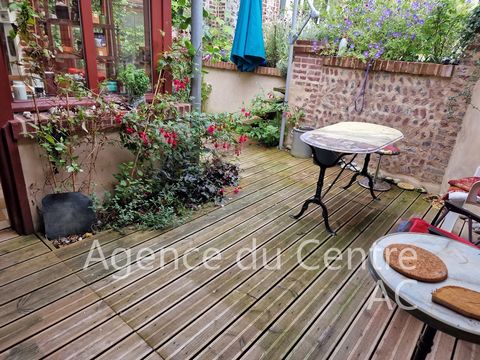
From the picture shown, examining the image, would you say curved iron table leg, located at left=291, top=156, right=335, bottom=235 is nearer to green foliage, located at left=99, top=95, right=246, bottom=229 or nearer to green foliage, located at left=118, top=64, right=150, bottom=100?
green foliage, located at left=99, top=95, right=246, bottom=229

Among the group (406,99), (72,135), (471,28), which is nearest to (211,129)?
(72,135)

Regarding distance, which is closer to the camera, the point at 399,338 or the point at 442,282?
the point at 442,282

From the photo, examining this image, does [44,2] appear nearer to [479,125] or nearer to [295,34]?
[295,34]

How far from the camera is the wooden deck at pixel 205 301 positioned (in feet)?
4.91

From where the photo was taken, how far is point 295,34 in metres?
4.10

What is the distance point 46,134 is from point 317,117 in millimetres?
3320

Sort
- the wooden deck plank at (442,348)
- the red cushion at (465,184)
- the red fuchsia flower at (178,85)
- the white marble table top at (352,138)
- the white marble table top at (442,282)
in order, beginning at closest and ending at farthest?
the white marble table top at (442,282) < the wooden deck plank at (442,348) < the white marble table top at (352,138) < the red cushion at (465,184) < the red fuchsia flower at (178,85)

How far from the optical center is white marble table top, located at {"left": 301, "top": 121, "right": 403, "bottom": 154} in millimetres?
2186

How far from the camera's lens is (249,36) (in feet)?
14.8

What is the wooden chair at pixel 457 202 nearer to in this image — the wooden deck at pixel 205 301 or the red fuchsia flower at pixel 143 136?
the wooden deck at pixel 205 301

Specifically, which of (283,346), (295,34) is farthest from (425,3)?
(283,346)

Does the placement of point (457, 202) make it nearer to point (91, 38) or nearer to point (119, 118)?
point (119, 118)

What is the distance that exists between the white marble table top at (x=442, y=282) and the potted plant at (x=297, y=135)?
122 inches

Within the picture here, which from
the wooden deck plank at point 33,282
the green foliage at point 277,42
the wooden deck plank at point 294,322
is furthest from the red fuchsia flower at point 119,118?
the green foliage at point 277,42
